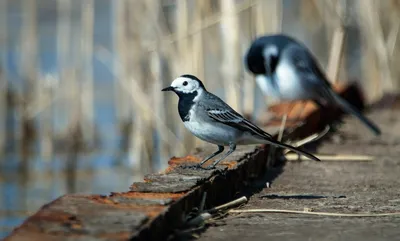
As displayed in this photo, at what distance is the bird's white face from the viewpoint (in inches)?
196

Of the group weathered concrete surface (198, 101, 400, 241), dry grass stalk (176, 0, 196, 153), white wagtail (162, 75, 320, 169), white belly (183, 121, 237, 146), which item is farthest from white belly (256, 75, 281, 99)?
white belly (183, 121, 237, 146)

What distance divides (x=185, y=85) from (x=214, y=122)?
278mm

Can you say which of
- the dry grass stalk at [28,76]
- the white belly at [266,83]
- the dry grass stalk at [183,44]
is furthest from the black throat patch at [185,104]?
the dry grass stalk at [28,76]

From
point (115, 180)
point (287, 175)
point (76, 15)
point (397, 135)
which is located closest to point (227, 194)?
point (287, 175)

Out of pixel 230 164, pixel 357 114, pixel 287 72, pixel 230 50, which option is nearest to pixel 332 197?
pixel 230 164

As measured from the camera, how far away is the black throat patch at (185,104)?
16.1 ft

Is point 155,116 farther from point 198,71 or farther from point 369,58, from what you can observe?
point 369,58

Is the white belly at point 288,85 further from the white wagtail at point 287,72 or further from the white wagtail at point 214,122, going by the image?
the white wagtail at point 214,122

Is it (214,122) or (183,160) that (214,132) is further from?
(183,160)

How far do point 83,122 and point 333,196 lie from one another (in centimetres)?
550

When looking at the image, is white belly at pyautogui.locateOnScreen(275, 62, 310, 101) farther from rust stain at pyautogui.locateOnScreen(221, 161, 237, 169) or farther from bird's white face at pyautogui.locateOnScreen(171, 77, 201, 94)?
rust stain at pyautogui.locateOnScreen(221, 161, 237, 169)

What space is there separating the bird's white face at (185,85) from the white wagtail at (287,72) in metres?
2.67

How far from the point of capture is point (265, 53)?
760cm

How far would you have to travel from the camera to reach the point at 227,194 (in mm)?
4535
